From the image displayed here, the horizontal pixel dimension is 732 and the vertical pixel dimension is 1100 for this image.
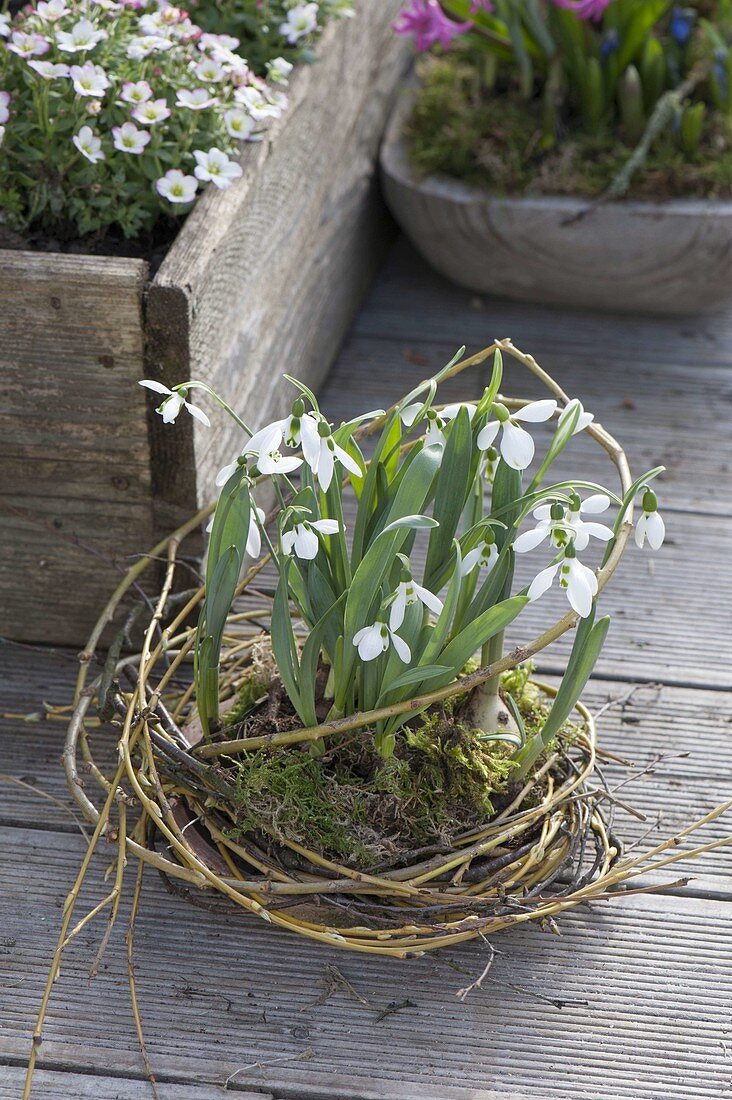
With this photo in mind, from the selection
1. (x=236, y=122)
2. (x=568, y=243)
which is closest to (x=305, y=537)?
(x=236, y=122)

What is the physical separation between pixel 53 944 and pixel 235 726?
10.5 inches

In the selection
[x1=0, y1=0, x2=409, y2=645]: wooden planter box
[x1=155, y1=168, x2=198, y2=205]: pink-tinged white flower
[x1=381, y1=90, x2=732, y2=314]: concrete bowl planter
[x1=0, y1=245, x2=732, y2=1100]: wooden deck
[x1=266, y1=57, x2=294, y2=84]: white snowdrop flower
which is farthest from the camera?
[x1=381, y1=90, x2=732, y2=314]: concrete bowl planter

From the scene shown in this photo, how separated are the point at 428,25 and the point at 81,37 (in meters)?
0.94

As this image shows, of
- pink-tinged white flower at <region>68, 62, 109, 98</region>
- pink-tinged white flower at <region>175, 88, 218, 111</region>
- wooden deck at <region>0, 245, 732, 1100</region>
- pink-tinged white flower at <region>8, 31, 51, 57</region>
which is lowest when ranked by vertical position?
wooden deck at <region>0, 245, 732, 1100</region>

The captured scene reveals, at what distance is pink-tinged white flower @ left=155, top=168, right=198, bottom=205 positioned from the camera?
4.42 feet

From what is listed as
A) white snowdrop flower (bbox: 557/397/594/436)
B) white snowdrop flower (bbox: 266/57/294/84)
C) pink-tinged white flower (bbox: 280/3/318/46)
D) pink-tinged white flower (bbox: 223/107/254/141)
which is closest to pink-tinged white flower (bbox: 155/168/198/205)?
pink-tinged white flower (bbox: 223/107/254/141)

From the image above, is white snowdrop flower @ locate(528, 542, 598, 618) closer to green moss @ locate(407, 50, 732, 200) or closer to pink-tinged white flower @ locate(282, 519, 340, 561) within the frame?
pink-tinged white flower @ locate(282, 519, 340, 561)

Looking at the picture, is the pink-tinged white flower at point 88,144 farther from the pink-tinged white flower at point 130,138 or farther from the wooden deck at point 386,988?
the wooden deck at point 386,988

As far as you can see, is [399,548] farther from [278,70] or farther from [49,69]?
[278,70]

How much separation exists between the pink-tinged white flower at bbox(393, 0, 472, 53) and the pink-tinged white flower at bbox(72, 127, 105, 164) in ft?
3.09

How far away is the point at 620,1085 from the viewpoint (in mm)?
1013

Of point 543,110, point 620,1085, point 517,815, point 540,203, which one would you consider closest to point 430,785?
point 517,815

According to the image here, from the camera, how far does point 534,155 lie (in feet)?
6.86

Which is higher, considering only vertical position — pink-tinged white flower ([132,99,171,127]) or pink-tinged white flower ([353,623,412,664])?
pink-tinged white flower ([132,99,171,127])
